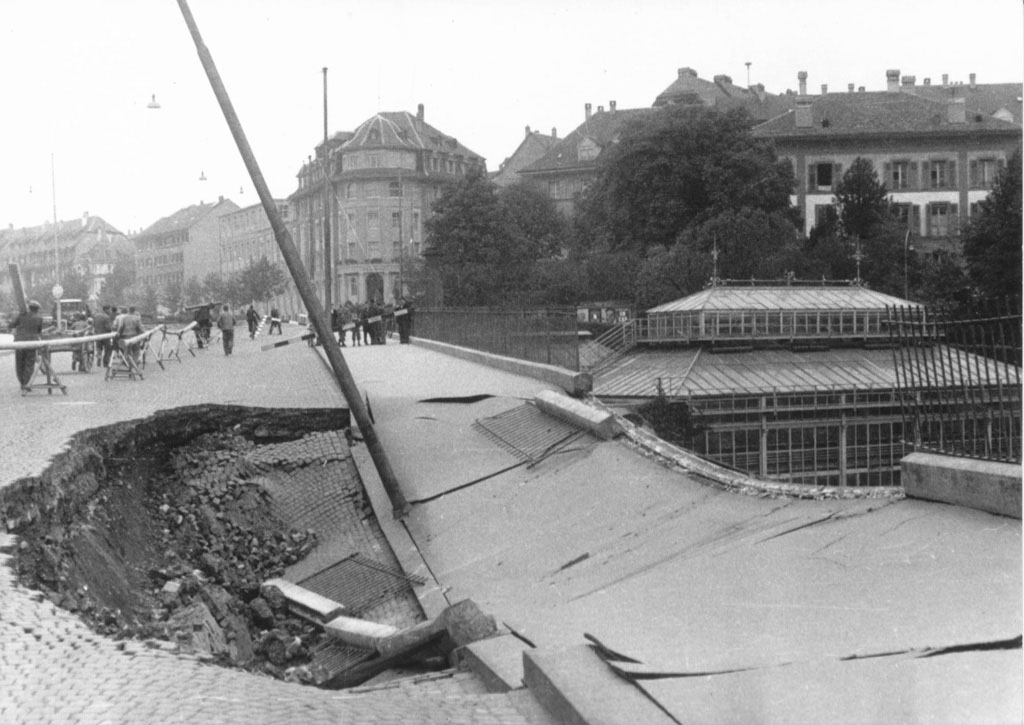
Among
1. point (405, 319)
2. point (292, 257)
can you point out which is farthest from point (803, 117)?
point (292, 257)

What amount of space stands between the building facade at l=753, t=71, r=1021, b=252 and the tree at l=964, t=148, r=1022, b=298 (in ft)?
29.6

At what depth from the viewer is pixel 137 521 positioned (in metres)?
12.2

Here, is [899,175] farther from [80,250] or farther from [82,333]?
[80,250]

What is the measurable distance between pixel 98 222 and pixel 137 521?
431ft

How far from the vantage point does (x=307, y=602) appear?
1048cm

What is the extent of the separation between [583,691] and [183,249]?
118 m

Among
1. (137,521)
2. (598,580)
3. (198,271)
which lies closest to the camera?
(598,580)

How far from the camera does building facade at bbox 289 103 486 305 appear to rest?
198 feet

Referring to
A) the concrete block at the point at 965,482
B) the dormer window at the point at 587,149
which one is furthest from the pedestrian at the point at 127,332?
the dormer window at the point at 587,149

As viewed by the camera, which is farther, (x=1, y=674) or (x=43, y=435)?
(x=43, y=435)

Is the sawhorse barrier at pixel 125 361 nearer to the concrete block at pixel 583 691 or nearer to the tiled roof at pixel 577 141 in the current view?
the concrete block at pixel 583 691

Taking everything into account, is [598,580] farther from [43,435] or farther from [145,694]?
[43,435]

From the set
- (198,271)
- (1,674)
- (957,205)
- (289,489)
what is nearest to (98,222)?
(198,271)

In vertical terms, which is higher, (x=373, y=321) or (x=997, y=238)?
(x=997, y=238)
